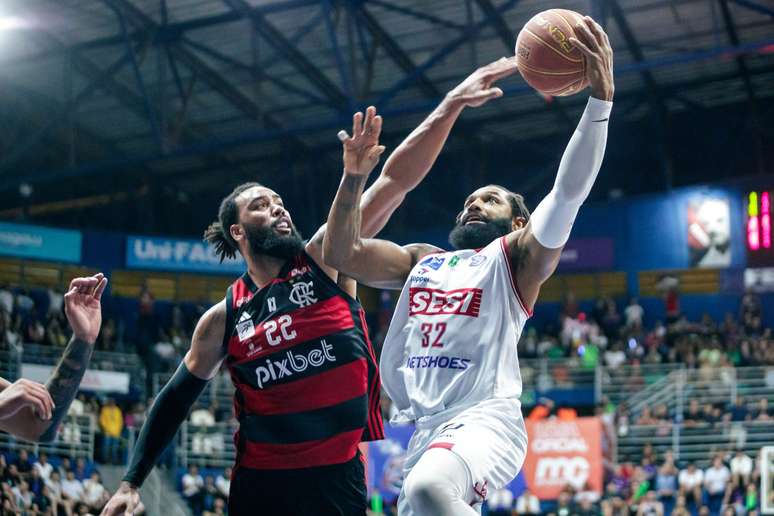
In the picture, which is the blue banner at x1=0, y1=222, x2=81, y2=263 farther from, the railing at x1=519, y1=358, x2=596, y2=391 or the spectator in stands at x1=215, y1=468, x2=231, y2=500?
the railing at x1=519, y1=358, x2=596, y2=391

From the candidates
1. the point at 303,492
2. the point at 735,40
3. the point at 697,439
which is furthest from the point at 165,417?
the point at 735,40

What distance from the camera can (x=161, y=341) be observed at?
25125 mm

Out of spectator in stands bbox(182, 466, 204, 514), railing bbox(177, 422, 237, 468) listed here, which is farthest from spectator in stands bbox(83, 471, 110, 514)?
railing bbox(177, 422, 237, 468)

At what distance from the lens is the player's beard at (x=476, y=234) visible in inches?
222

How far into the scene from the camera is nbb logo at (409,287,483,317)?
5297 millimetres

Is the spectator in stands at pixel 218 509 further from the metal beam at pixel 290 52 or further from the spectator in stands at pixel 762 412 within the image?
the spectator in stands at pixel 762 412

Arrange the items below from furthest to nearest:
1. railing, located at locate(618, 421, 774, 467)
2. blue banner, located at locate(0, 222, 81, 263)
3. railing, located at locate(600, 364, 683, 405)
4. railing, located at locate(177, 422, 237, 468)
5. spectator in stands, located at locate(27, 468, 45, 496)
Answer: blue banner, located at locate(0, 222, 81, 263) < railing, located at locate(600, 364, 683, 405) < railing, located at locate(177, 422, 237, 468) < railing, located at locate(618, 421, 774, 467) < spectator in stands, located at locate(27, 468, 45, 496)

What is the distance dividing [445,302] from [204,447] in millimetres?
16321

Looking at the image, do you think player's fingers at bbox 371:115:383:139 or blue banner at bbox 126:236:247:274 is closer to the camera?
player's fingers at bbox 371:115:383:139

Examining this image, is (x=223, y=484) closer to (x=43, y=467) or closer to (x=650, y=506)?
(x=43, y=467)

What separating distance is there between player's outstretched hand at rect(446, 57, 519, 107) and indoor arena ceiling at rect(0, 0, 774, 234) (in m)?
14.7

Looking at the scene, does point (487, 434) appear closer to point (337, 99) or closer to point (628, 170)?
point (337, 99)

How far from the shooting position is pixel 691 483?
60.0 feet

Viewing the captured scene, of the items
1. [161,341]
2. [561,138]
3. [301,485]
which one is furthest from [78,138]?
[301,485]
